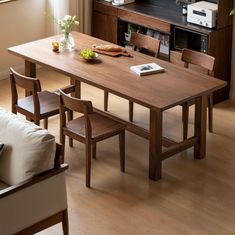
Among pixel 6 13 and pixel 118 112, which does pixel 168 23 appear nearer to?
pixel 118 112

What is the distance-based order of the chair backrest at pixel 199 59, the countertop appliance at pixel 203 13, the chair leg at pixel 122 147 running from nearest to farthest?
the chair leg at pixel 122 147
the chair backrest at pixel 199 59
the countertop appliance at pixel 203 13

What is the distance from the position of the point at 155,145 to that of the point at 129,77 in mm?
634

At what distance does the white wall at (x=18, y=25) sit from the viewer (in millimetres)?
7480

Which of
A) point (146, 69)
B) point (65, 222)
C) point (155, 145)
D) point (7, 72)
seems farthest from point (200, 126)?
→ point (7, 72)

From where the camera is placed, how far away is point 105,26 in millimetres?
7727

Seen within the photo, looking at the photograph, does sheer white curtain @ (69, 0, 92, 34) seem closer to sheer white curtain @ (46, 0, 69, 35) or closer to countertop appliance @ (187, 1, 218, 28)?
sheer white curtain @ (46, 0, 69, 35)

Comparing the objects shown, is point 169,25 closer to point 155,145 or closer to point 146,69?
point 146,69

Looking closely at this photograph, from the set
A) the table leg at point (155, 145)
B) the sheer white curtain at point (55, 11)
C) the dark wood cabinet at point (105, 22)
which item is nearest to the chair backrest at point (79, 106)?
the table leg at point (155, 145)

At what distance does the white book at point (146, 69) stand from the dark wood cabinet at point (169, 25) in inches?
37.5

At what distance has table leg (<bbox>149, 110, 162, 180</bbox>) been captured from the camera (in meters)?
5.41

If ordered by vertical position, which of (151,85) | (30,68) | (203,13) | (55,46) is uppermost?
(203,13)

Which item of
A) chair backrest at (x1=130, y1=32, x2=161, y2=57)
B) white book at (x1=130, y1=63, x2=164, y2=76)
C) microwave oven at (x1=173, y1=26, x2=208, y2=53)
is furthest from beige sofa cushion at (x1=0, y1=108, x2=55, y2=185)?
microwave oven at (x1=173, y1=26, x2=208, y2=53)

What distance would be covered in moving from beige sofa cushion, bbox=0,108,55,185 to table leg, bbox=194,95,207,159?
5.76ft

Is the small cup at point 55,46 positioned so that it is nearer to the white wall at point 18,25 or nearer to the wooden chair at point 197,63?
the wooden chair at point 197,63
